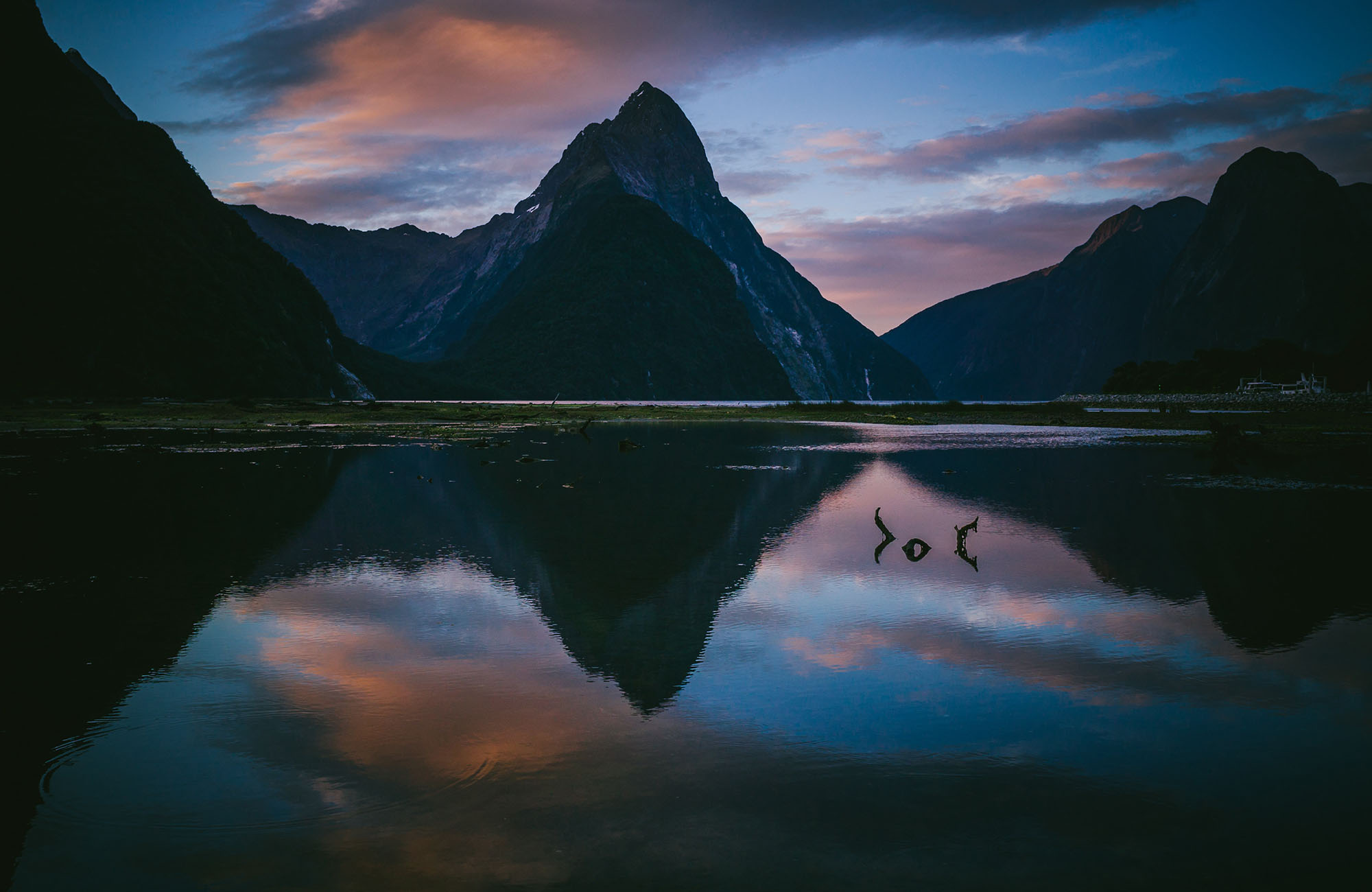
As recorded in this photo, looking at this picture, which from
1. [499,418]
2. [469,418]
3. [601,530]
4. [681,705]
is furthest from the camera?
[469,418]

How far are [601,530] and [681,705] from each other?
14.1 meters

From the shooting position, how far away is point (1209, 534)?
23.8m

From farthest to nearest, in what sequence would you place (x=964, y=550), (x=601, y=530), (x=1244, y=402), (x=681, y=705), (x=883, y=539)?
(x=1244, y=402)
(x=601, y=530)
(x=883, y=539)
(x=964, y=550)
(x=681, y=705)

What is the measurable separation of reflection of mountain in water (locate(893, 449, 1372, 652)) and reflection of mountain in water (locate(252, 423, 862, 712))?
776cm

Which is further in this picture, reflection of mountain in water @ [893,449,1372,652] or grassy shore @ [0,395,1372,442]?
grassy shore @ [0,395,1372,442]

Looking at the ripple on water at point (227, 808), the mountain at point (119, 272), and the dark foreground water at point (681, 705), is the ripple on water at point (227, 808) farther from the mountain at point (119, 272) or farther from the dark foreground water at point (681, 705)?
the mountain at point (119, 272)

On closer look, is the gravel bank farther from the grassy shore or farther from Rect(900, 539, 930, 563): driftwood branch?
Rect(900, 539, 930, 563): driftwood branch

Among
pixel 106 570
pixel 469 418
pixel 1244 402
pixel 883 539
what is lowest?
pixel 883 539

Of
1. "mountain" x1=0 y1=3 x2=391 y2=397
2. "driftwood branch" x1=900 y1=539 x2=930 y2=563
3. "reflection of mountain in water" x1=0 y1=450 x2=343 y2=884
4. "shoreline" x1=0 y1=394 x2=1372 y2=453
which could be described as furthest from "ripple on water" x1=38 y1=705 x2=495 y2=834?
"mountain" x1=0 y1=3 x2=391 y2=397

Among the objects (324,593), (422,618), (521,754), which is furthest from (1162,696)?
(324,593)

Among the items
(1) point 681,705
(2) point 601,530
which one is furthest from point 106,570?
(1) point 681,705

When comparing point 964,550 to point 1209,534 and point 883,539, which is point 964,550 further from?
point 1209,534

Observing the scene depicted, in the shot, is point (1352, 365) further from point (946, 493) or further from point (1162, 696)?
point (1162, 696)

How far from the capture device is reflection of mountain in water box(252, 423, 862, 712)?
45.5 feet
